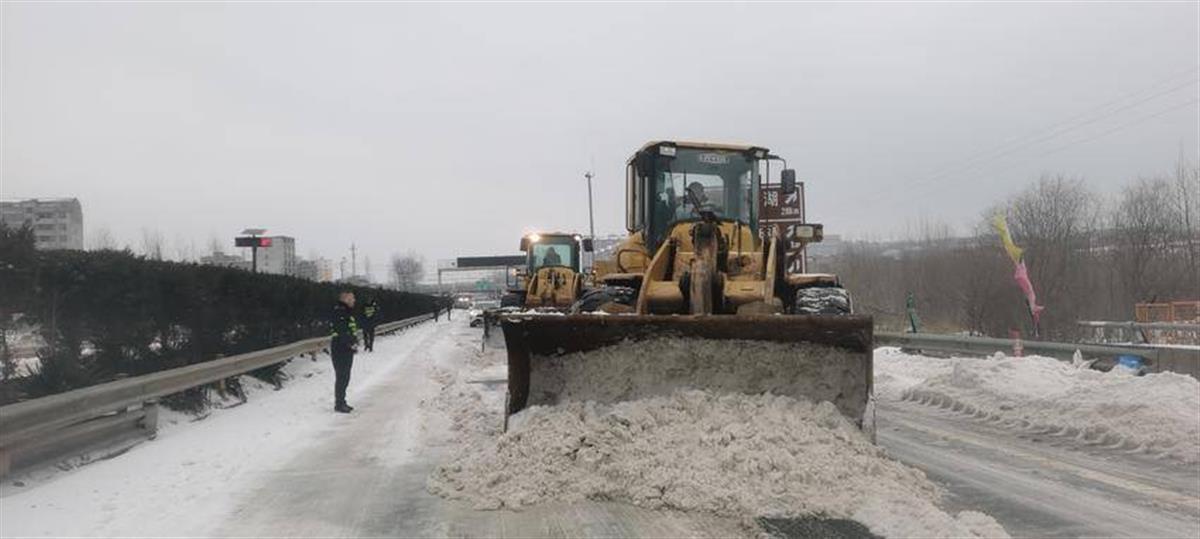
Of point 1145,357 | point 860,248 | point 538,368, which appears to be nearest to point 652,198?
point 538,368

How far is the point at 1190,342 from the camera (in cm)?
2495

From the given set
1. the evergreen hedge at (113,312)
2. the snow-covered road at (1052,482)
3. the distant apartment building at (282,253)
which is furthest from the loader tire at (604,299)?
the distant apartment building at (282,253)

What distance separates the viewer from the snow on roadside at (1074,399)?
8.23 metres

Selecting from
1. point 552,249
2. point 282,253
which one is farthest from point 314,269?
point 552,249

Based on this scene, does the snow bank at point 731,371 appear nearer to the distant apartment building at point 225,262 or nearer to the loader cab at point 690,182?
the loader cab at point 690,182

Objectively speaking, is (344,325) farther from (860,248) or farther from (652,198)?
(860,248)

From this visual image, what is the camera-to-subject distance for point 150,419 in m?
8.60

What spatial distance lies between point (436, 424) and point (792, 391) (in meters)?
4.88

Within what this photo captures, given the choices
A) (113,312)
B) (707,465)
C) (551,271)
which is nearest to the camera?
(707,465)

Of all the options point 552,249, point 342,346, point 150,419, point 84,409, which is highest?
point 552,249

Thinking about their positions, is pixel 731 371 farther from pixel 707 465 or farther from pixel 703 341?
pixel 707 465

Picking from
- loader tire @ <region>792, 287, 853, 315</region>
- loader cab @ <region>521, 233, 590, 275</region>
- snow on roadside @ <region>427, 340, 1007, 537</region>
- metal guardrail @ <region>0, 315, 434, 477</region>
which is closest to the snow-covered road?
snow on roadside @ <region>427, 340, 1007, 537</region>

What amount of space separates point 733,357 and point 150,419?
20.5ft

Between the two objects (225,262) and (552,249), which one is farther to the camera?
(225,262)
